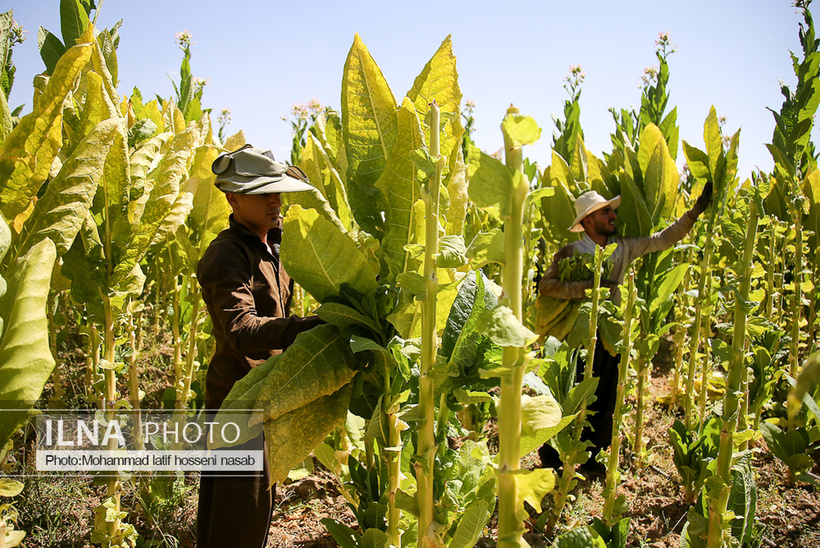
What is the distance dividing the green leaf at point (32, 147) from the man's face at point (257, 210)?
95 centimetres

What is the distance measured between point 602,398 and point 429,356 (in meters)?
2.91

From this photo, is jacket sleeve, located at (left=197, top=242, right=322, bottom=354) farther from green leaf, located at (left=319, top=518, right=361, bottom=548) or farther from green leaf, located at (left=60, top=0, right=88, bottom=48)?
green leaf, located at (left=60, top=0, right=88, bottom=48)

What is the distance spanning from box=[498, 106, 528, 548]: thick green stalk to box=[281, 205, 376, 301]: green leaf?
61 centimetres

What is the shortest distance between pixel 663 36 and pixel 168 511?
453 centimetres

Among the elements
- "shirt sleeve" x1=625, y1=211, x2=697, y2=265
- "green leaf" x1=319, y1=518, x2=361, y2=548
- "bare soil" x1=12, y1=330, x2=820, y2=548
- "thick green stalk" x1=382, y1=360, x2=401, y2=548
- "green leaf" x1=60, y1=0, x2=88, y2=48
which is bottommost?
"bare soil" x1=12, y1=330, x2=820, y2=548

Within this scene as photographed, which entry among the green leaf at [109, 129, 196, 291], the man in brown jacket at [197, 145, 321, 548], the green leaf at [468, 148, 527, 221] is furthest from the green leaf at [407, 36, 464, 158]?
the green leaf at [109, 129, 196, 291]

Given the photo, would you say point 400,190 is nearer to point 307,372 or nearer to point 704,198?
point 307,372

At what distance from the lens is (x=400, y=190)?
143 cm

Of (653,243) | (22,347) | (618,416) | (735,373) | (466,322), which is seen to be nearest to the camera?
(22,347)

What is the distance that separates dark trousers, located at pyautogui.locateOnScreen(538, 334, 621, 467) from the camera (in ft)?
12.0

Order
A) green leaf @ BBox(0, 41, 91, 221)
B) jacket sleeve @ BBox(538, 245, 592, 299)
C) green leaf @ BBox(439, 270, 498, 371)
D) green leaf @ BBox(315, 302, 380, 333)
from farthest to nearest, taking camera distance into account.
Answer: jacket sleeve @ BBox(538, 245, 592, 299) < green leaf @ BBox(315, 302, 380, 333) < green leaf @ BBox(439, 270, 498, 371) < green leaf @ BBox(0, 41, 91, 221)

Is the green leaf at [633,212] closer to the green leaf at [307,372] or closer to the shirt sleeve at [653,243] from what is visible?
the shirt sleeve at [653,243]

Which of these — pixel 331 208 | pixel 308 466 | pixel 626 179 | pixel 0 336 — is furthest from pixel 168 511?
pixel 626 179

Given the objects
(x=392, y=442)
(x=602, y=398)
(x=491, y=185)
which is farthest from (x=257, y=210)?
(x=602, y=398)
